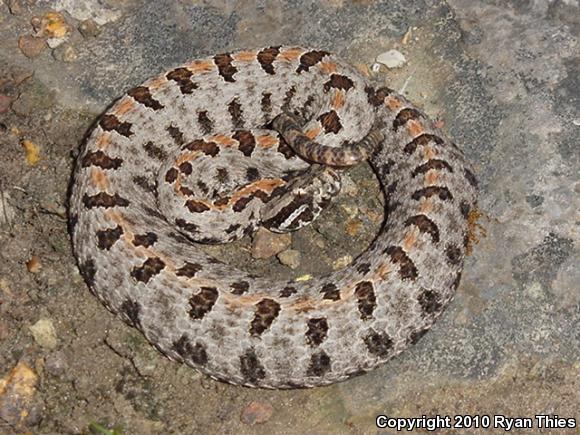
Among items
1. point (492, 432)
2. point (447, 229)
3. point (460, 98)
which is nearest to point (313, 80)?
point (460, 98)

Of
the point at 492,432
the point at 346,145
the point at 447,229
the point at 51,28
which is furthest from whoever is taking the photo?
the point at 51,28

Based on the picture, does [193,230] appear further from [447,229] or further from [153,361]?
[447,229]

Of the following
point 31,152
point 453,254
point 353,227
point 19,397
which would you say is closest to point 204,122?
point 31,152

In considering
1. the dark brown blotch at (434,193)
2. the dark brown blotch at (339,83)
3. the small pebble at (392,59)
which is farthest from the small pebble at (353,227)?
the small pebble at (392,59)

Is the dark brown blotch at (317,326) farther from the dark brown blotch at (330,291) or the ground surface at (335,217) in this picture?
the ground surface at (335,217)

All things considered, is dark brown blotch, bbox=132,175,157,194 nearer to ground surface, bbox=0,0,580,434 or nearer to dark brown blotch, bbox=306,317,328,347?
ground surface, bbox=0,0,580,434

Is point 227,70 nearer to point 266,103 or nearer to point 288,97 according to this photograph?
point 266,103
